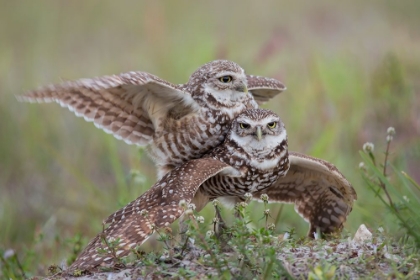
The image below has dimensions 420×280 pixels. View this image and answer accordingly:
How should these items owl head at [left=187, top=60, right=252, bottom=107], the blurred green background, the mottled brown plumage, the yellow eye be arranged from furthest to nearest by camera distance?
1. the blurred green background
2. owl head at [left=187, top=60, right=252, bottom=107]
3. the yellow eye
4. the mottled brown plumage

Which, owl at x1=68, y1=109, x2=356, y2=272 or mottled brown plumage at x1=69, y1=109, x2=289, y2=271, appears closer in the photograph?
owl at x1=68, y1=109, x2=356, y2=272

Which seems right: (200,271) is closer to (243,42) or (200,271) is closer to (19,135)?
(19,135)

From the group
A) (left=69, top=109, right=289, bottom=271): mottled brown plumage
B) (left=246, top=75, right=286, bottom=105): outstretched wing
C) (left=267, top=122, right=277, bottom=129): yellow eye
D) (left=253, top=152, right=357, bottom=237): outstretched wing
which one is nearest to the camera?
(left=69, top=109, right=289, bottom=271): mottled brown plumage

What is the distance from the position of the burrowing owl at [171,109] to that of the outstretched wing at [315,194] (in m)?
0.63

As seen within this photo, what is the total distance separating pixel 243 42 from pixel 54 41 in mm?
3000

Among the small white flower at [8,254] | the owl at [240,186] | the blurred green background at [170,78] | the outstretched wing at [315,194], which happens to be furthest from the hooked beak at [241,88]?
the small white flower at [8,254]

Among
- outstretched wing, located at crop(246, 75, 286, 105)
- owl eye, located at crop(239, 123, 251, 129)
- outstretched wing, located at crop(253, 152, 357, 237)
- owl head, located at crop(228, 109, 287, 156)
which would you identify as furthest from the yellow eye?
outstretched wing, located at crop(246, 75, 286, 105)

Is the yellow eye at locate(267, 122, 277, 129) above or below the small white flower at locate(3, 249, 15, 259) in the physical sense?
above

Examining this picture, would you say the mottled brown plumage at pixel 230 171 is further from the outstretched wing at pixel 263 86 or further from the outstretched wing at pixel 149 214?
the outstretched wing at pixel 263 86

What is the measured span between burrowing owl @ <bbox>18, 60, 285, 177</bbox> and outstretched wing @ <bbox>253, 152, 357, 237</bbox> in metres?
0.63

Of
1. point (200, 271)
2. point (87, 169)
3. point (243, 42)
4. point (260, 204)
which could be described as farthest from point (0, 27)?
point (200, 271)

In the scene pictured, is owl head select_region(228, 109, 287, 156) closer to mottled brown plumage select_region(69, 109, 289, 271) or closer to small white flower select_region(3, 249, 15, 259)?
mottled brown plumage select_region(69, 109, 289, 271)

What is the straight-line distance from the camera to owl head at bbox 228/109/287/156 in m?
6.15

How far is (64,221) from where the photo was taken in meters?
8.95
